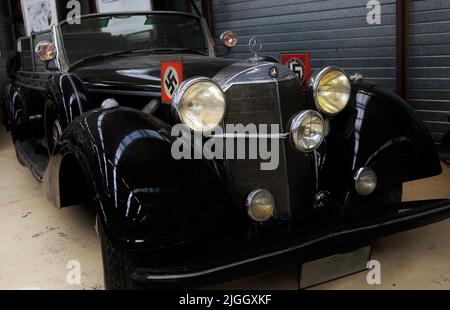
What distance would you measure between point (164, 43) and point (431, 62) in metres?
2.37

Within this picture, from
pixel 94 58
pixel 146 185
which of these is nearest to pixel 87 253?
pixel 146 185

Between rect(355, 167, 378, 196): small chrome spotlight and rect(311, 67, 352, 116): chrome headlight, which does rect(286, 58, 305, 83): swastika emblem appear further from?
rect(355, 167, 378, 196): small chrome spotlight

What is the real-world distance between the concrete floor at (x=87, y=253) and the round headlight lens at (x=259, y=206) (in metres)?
0.49

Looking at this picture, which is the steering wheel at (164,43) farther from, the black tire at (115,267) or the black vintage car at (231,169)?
the black tire at (115,267)

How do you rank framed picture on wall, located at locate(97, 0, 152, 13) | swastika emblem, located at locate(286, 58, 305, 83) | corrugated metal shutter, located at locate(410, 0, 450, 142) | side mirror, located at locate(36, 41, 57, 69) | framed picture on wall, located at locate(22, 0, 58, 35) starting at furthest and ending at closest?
framed picture on wall, located at locate(22, 0, 58, 35), framed picture on wall, located at locate(97, 0, 152, 13), corrugated metal shutter, located at locate(410, 0, 450, 142), side mirror, located at locate(36, 41, 57, 69), swastika emblem, located at locate(286, 58, 305, 83)

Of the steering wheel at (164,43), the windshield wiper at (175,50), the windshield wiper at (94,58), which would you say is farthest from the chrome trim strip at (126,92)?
the steering wheel at (164,43)

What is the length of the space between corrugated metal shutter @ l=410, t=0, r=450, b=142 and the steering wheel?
2.14m

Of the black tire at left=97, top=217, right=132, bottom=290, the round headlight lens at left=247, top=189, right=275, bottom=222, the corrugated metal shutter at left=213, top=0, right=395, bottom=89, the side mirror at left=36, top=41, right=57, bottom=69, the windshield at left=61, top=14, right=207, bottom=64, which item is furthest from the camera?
the corrugated metal shutter at left=213, top=0, right=395, bottom=89

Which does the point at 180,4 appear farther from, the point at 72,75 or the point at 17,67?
the point at 72,75

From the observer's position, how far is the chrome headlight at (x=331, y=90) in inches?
83.4

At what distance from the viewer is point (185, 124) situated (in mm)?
1854

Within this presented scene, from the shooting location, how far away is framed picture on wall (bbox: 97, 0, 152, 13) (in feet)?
21.4

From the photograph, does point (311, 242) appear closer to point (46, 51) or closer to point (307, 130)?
point (307, 130)

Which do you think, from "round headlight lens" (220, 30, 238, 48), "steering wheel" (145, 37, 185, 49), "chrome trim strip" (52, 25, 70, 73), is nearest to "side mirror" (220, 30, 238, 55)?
"round headlight lens" (220, 30, 238, 48)
